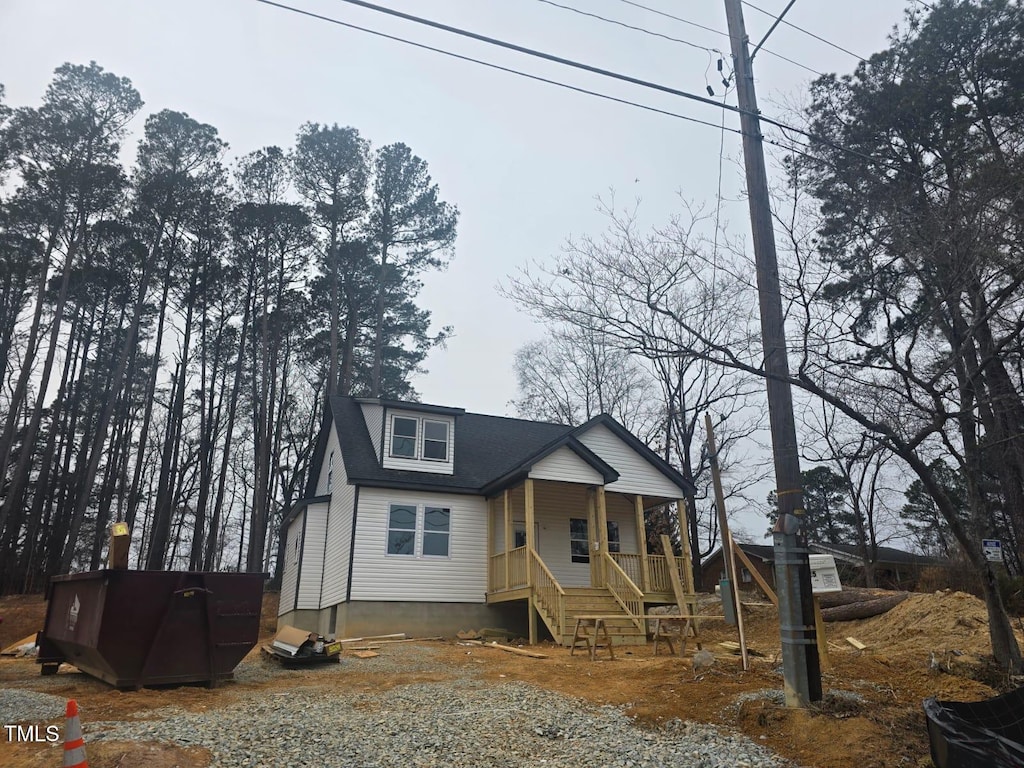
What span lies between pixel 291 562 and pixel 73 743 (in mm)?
16685

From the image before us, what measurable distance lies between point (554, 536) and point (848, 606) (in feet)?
23.4

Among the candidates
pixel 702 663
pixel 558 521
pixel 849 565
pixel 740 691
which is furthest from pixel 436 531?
pixel 849 565

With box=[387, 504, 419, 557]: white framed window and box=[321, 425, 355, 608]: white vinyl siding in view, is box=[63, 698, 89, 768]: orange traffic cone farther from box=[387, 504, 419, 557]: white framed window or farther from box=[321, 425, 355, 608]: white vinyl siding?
box=[387, 504, 419, 557]: white framed window

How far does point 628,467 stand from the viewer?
17.6 m

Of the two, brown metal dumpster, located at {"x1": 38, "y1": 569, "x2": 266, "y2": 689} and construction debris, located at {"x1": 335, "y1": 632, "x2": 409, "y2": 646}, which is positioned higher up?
brown metal dumpster, located at {"x1": 38, "y1": 569, "x2": 266, "y2": 689}

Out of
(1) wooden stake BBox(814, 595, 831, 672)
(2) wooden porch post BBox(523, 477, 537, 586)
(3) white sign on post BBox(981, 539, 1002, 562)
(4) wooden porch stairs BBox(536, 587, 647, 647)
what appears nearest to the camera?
(1) wooden stake BBox(814, 595, 831, 672)

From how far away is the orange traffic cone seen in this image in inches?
143

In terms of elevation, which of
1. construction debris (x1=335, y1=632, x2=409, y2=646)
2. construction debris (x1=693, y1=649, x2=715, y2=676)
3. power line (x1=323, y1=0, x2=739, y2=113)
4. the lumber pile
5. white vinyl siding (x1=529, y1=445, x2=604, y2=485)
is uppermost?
power line (x1=323, y1=0, x2=739, y2=113)

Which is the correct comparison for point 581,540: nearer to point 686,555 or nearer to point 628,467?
point 628,467

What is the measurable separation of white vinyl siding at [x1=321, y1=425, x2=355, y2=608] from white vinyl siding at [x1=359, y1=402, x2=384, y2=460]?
92 cm

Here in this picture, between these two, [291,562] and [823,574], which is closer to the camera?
[823,574]

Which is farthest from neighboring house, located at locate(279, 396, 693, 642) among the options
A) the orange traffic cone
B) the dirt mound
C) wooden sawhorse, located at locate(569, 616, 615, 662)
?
the orange traffic cone

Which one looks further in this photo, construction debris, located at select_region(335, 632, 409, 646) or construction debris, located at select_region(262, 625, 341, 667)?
construction debris, located at select_region(335, 632, 409, 646)

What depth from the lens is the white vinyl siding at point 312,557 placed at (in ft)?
55.5
